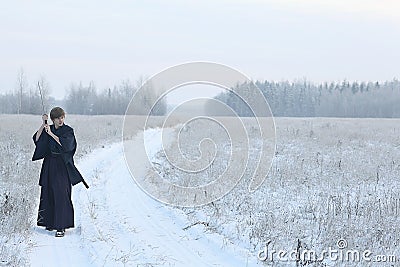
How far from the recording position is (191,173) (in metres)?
13.6

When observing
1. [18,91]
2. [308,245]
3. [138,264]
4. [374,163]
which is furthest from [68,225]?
[18,91]

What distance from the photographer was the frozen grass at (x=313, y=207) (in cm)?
686

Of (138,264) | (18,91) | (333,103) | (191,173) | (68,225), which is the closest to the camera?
(138,264)

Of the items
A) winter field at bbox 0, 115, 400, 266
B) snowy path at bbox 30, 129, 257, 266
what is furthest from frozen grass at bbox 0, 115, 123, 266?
snowy path at bbox 30, 129, 257, 266

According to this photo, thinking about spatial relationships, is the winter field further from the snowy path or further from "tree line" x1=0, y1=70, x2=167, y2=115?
"tree line" x1=0, y1=70, x2=167, y2=115

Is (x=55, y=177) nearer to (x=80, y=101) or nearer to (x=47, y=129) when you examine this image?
(x=47, y=129)

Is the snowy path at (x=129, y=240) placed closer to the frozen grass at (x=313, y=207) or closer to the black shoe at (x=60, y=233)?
the black shoe at (x=60, y=233)

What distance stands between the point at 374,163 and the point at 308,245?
997 cm

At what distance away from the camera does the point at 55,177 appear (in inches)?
297

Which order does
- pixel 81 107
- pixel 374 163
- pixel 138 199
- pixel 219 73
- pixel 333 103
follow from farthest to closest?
pixel 81 107 → pixel 333 103 → pixel 374 163 → pixel 138 199 → pixel 219 73

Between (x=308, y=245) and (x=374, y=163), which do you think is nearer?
(x=308, y=245)

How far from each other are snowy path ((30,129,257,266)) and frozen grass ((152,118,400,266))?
0.46m

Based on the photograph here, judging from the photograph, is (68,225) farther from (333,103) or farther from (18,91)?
(333,103)

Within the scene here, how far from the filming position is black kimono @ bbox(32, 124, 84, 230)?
7438mm
